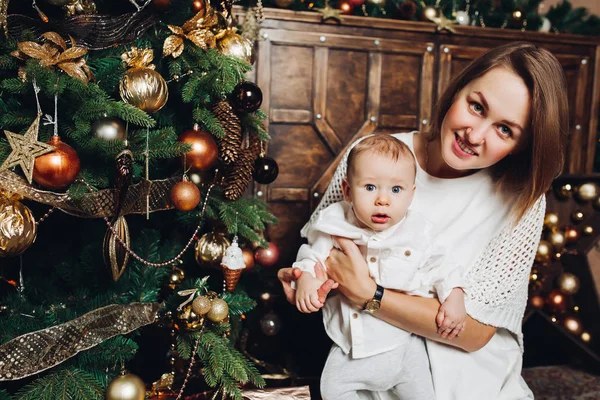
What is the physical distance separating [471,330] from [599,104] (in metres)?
2.15

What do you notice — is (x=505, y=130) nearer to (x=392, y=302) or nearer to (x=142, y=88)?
(x=392, y=302)

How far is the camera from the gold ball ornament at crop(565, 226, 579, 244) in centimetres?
260

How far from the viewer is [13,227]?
1.26 meters

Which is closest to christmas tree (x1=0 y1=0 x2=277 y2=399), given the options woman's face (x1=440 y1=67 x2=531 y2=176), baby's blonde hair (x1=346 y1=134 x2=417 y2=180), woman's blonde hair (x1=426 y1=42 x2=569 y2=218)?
baby's blonde hair (x1=346 y1=134 x2=417 y2=180)

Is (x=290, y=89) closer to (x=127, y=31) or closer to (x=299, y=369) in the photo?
(x=127, y=31)

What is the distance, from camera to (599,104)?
3014 mm

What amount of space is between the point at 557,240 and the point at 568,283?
8.7 inches

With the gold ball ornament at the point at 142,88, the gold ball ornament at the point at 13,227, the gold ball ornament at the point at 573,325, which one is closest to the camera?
the gold ball ornament at the point at 13,227

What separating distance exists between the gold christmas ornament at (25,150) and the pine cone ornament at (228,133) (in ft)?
1.71

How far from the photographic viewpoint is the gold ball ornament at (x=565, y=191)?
2.62 metres

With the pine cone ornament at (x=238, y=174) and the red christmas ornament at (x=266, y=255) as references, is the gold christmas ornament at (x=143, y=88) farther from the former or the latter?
the red christmas ornament at (x=266, y=255)

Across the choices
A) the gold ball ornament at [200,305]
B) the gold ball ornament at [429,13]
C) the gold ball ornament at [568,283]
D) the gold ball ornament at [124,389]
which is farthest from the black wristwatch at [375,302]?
the gold ball ornament at [429,13]

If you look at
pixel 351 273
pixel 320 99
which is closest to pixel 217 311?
pixel 351 273

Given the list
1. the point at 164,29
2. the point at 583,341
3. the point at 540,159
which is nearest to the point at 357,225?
the point at 540,159
